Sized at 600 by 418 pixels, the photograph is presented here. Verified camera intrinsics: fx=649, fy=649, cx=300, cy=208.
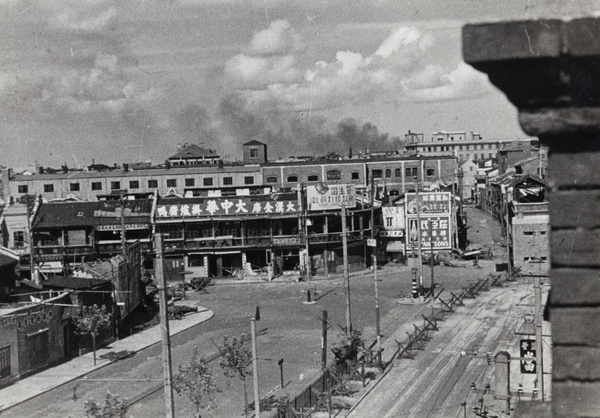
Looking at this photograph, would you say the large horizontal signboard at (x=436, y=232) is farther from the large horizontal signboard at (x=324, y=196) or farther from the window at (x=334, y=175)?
the window at (x=334, y=175)

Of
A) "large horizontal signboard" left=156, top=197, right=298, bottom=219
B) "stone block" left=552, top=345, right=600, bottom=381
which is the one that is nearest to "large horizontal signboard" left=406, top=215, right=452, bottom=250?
"large horizontal signboard" left=156, top=197, right=298, bottom=219

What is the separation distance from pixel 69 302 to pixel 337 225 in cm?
2416

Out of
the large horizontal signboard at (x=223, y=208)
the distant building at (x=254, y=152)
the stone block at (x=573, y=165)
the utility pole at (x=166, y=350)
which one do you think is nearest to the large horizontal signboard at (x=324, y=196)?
the large horizontal signboard at (x=223, y=208)

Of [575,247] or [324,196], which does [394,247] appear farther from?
[575,247]

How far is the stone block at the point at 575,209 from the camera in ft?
10.5

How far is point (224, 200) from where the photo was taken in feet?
160

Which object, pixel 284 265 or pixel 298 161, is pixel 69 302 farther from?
pixel 298 161

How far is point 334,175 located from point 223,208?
65.9 ft

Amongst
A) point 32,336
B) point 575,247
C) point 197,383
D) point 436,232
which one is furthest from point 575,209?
point 436,232

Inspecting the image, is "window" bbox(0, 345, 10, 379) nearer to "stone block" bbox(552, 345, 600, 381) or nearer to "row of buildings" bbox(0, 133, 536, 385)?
"row of buildings" bbox(0, 133, 536, 385)

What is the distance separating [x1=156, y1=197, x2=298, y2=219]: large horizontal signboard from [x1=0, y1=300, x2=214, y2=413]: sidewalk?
14.3m

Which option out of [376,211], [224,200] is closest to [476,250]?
[376,211]

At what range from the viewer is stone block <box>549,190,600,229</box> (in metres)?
3.19

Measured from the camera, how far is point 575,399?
128 inches
